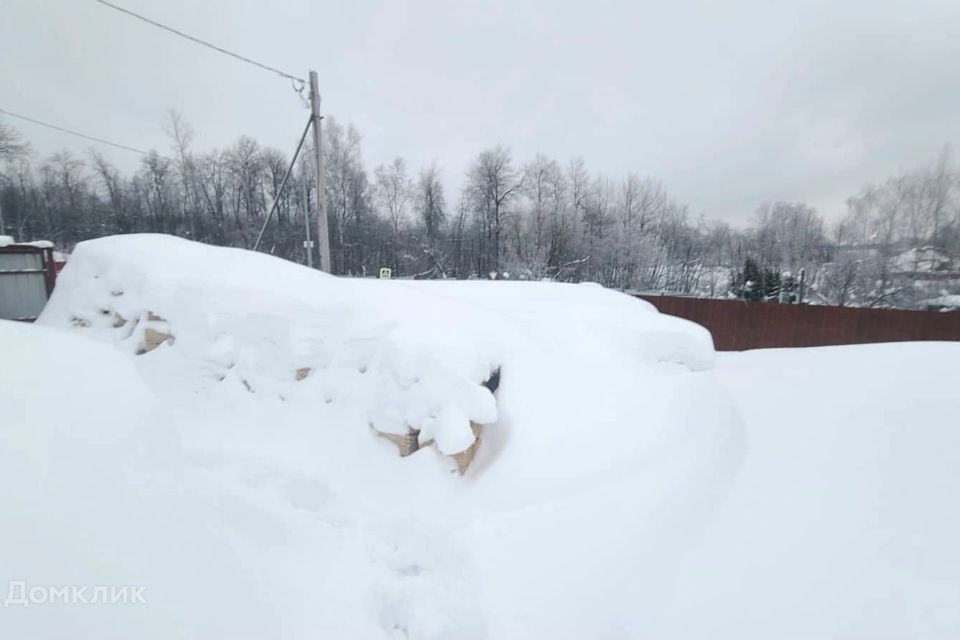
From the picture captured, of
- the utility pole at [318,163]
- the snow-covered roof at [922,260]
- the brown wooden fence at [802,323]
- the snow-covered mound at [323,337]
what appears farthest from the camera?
the snow-covered roof at [922,260]

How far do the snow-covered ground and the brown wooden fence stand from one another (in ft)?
23.9

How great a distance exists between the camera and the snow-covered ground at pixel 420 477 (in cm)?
167

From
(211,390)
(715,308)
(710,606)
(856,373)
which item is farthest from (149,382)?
(715,308)

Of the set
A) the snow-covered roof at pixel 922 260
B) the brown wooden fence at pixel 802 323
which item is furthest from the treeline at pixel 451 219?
the brown wooden fence at pixel 802 323

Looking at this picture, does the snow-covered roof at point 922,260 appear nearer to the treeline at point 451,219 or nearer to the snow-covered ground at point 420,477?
the treeline at point 451,219

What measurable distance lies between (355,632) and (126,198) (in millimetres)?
48844

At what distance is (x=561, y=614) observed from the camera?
2.08m

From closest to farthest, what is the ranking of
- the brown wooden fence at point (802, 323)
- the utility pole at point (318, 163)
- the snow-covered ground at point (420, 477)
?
the snow-covered ground at point (420, 477)
the utility pole at point (318, 163)
the brown wooden fence at point (802, 323)

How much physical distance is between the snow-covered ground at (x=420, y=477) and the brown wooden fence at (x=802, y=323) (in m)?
7.27

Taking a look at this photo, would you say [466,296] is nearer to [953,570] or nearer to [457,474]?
[457,474]

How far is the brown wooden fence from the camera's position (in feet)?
35.3

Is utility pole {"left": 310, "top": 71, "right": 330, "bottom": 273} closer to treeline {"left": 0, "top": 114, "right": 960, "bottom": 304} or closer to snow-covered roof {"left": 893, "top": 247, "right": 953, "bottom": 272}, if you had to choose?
treeline {"left": 0, "top": 114, "right": 960, "bottom": 304}

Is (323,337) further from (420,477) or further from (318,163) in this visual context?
(318,163)

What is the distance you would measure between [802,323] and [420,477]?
13030mm
